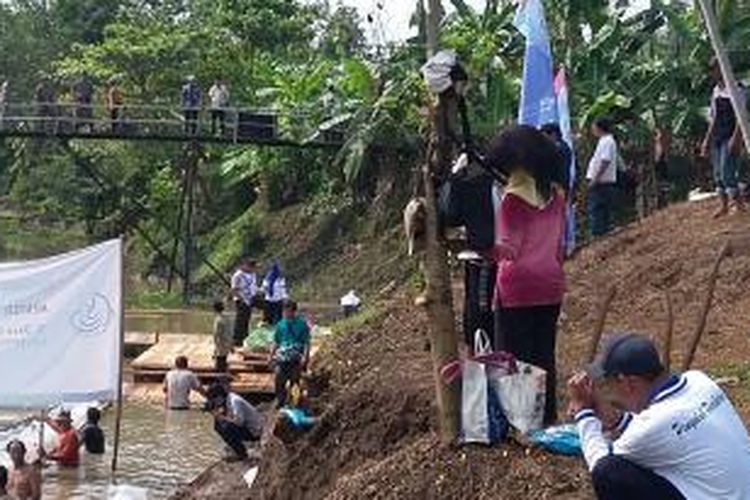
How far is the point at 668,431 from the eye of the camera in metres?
4.24

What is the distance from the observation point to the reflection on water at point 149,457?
14664mm

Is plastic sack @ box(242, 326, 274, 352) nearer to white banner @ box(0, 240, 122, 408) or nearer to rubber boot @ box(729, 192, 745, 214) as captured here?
white banner @ box(0, 240, 122, 408)

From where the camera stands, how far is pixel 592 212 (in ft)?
52.9

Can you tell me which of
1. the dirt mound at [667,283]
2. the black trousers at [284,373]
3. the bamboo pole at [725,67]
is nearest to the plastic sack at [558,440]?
the bamboo pole at [725,67]

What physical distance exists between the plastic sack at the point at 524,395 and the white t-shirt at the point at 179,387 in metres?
12.6

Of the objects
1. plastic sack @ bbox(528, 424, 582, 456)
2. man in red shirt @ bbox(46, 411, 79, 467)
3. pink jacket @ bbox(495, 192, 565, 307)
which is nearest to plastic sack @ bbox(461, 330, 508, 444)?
plastic sack @ bbox(528, 424, 582, 456)

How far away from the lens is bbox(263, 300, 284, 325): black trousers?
22734mm

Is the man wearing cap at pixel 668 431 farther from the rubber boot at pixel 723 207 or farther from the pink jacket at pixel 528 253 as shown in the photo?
the rubber boot at pixel 723 207

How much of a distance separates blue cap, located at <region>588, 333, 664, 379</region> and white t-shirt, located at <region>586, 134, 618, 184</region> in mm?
11091

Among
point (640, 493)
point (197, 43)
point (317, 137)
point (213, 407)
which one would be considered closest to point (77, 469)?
point (213, 407)

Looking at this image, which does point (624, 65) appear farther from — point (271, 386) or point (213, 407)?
point (213, 407)

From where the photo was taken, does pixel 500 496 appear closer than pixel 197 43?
Yes

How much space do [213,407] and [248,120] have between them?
14.4 metres

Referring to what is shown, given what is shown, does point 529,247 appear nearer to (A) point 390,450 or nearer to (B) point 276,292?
(A) point 390,450
